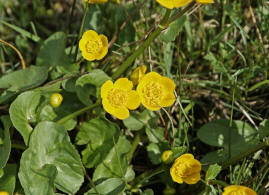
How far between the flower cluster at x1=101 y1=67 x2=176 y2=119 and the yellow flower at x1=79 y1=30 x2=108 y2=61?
22 cm

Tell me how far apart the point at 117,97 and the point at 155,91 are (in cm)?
21

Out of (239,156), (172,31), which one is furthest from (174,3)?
(239,156)

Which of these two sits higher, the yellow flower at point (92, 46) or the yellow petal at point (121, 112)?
the yellow flower at point (92, 46)

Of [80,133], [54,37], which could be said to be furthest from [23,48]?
[80,133]

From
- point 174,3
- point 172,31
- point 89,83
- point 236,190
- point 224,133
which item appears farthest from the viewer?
point 224,133

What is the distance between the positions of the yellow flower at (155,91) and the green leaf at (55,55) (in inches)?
23.1

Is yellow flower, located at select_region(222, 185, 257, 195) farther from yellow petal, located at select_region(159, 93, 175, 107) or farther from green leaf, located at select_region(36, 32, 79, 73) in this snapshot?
green leaf, located at select_region(36, 32, 79, 73)

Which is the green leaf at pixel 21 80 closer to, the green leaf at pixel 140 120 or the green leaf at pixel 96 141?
the green leaf at pixel 96 141

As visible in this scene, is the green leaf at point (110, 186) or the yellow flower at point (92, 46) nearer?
the green leaf at point (110, 186)

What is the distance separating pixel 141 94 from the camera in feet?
6.54

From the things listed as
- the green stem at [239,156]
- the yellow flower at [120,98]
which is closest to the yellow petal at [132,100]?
the yellow flower at [120,98]

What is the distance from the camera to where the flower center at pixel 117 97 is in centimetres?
192

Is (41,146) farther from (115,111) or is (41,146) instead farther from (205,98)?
(205,98)

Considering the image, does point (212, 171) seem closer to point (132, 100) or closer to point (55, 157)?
point (132, 100)
